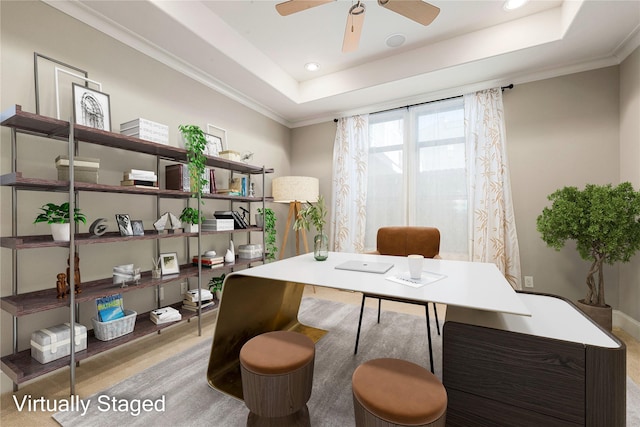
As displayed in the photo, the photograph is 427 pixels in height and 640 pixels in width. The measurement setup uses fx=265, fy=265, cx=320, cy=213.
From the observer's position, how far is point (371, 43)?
2879mm

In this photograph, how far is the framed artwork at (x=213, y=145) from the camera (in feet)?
9.58

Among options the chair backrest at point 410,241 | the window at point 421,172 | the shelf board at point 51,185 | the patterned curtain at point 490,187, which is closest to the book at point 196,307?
the shelf board at point 51,185

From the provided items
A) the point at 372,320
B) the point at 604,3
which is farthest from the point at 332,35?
the point at 372,320

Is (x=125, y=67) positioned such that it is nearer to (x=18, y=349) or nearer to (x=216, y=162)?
(x=216, y=162)

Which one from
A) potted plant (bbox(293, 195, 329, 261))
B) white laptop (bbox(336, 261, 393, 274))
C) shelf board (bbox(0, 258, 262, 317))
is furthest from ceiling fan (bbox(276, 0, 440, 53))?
shelf board (bbox(0, 258, 262, 317))

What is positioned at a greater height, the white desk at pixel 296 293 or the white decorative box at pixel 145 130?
the white decorative box at pixel 145 130

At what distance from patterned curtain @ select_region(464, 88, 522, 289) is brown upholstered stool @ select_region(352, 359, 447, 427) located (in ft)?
8.32

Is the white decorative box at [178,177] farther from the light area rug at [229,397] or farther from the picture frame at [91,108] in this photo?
the light area rug at [229,397]

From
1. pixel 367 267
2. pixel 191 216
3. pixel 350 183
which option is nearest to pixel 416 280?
pixel 367 267

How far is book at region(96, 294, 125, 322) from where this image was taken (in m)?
1.90

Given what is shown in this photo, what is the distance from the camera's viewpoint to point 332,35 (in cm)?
276

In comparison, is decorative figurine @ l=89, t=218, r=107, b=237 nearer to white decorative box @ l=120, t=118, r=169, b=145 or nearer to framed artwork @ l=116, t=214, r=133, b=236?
framed artwork @ l=116, t=214, r=133, b=236

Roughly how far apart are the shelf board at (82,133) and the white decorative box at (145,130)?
0.23 ft

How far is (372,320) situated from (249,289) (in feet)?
4.89
